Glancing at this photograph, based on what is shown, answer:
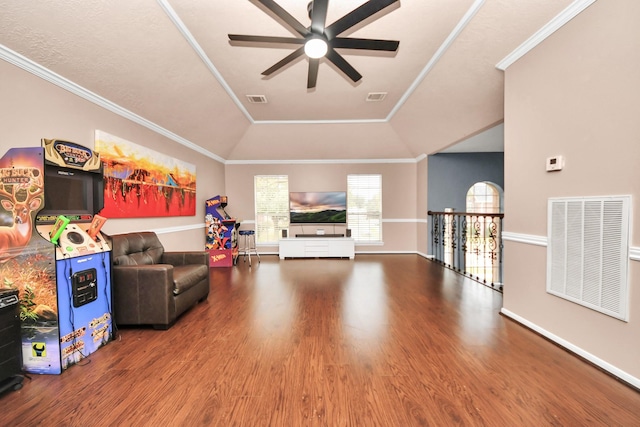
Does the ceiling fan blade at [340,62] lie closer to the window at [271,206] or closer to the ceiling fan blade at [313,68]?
the ceiling fan blade at [313,68]

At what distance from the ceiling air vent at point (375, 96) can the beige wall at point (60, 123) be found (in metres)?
3.61

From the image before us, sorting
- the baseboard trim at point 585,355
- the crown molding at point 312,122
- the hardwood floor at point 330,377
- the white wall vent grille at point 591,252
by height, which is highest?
the crown molding at point 312,122

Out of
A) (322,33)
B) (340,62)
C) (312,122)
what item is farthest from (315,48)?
(312,122)

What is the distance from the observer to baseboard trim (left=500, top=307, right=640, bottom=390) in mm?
1792

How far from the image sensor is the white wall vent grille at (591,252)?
73.6 inches

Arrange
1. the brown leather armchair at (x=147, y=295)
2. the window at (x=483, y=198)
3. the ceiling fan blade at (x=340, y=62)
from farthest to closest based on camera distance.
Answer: the window at (x=483, y=198) → the brown leather armchair at (x=147, y=295) → the ceiling fan blade at (x=340, y=62)

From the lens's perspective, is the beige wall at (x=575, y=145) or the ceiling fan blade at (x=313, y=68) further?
A: the ceiling fan blade at (x=313, y=68)

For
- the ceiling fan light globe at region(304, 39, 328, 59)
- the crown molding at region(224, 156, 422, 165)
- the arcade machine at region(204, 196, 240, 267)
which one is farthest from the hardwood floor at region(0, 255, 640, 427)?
the crown molding at region(224, 156, 422, 165)

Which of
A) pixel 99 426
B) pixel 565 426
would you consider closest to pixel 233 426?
pixel 99 426

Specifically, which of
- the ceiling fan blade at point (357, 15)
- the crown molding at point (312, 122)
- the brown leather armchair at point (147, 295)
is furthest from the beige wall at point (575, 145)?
the brown leather armchair at point (147, 295)

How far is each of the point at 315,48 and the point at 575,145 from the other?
2.43 meters

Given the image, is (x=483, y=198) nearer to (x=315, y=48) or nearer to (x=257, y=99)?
(x=257, y=99)

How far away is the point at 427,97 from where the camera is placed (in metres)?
4.23

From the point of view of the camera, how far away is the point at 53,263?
193 centimetres
